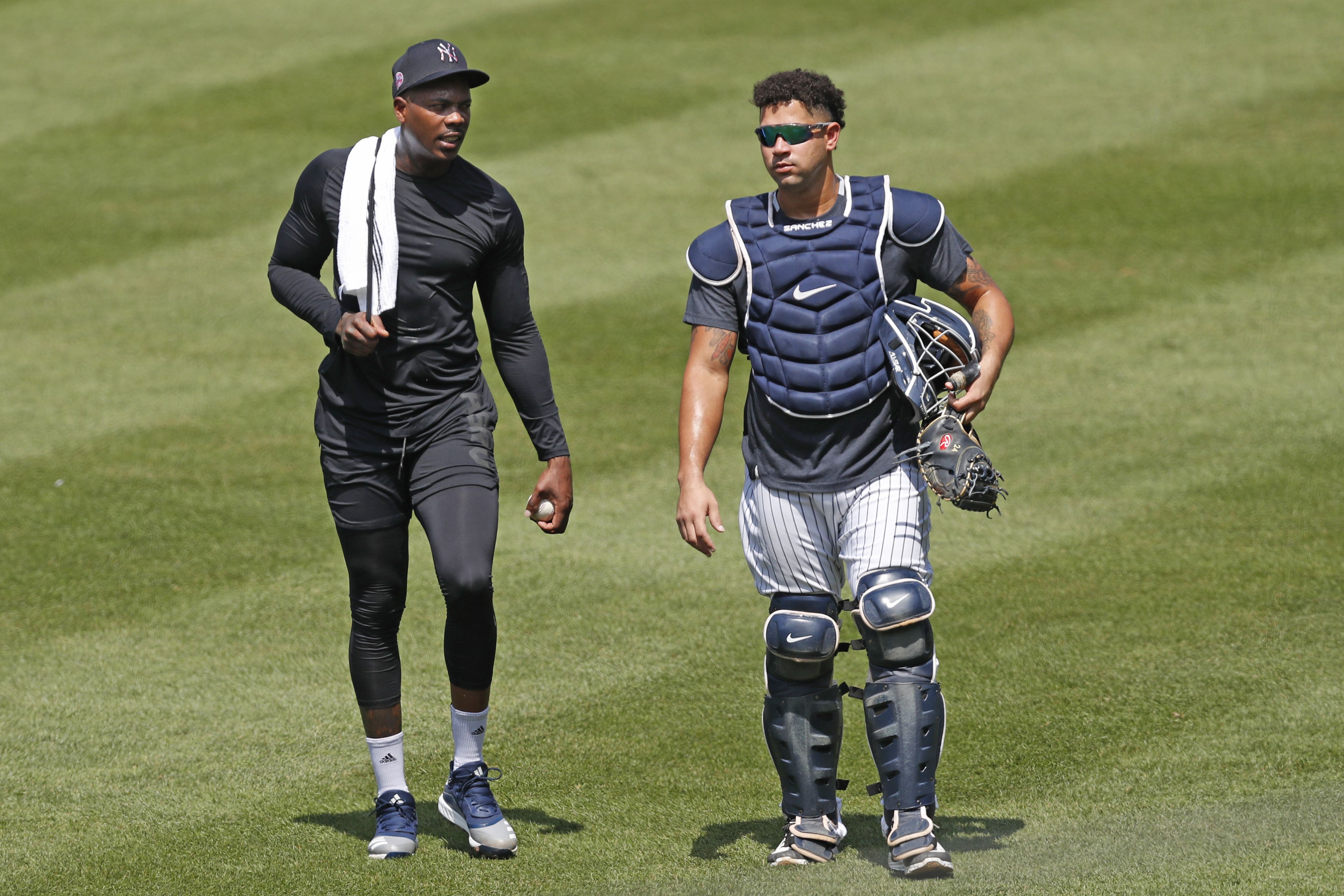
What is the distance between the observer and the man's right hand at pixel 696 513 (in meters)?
5.11

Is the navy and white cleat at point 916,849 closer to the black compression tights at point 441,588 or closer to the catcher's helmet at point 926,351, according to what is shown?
the catcher's helmet at point 926,351

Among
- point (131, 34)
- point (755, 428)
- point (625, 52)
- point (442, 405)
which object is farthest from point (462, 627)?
point (131, 34)

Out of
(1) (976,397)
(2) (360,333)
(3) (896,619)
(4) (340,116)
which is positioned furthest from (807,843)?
(4) (340,116)

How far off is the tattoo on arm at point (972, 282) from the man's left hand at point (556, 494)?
4.49 ft

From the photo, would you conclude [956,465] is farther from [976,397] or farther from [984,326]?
[984,326]

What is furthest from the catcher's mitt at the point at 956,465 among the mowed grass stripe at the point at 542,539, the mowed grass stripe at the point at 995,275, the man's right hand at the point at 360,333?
the mowed grass stripe at the point at 995,275

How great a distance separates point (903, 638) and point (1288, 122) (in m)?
12.1

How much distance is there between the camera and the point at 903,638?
16.4ft

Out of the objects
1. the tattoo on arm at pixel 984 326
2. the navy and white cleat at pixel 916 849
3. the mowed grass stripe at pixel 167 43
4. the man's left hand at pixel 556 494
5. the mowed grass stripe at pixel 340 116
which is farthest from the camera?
the mowed grass stripe at pixel 167 43

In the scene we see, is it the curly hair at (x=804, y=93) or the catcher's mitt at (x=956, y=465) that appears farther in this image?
the curly hair at (x=804, y=93)

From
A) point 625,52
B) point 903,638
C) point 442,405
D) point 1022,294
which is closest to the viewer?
point 903,638

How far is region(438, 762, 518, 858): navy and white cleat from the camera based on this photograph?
5.33 meters

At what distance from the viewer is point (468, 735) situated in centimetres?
557

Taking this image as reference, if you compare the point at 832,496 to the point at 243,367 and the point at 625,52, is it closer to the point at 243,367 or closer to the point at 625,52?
the point at 243,367
